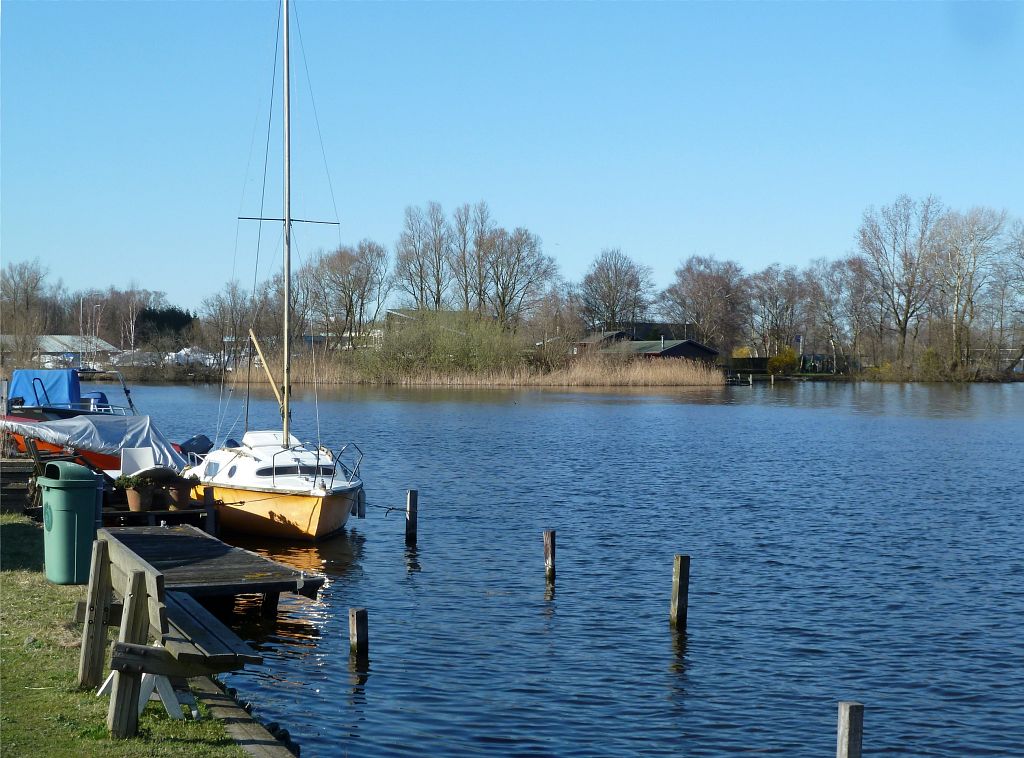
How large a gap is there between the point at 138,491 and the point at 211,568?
6.05 meters

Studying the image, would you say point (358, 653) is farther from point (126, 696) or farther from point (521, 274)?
point (521, 274)

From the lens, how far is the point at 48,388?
1337 inches

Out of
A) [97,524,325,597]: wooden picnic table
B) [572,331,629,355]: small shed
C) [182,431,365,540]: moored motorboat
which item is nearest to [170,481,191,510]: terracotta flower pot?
[182,431,365,540]: moored motorboat

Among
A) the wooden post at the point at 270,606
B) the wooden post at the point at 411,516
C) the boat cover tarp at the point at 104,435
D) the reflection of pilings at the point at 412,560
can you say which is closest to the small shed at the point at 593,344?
the boat cover tarp at the point at 104,435

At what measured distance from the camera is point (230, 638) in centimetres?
1083

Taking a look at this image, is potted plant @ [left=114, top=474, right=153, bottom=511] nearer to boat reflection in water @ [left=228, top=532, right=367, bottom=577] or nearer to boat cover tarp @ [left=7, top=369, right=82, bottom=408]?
boat reflection in water @ [left=228, top=532, right=367, bottom=577]

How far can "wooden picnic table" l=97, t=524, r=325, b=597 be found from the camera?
534 inches

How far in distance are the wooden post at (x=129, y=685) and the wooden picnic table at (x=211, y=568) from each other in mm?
Result: 4253

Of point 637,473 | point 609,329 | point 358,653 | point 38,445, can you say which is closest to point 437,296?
point 609,329

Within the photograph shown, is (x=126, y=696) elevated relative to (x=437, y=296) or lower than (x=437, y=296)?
lower

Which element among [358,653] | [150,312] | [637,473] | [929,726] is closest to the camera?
[929,726]

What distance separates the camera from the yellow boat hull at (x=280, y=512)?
72.0 ft

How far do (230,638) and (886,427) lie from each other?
163 feet

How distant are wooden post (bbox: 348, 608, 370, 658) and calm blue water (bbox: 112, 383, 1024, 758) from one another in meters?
0.28
